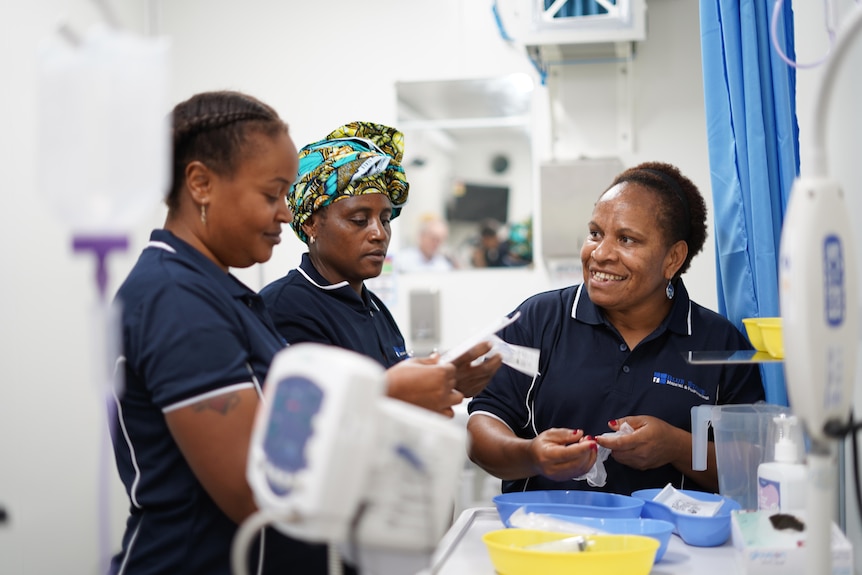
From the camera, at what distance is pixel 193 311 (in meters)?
1.16

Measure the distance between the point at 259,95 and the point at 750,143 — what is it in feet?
8.66

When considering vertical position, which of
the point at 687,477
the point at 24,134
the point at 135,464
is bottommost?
the point at 687,477

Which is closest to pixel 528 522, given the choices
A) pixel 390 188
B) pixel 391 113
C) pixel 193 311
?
pixel 193 311

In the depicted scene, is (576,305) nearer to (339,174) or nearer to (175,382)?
(339,174)

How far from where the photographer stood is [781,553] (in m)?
1.27

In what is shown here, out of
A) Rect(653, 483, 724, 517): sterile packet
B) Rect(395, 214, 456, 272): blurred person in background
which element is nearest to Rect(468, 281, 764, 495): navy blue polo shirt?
Rect(653, 483, 724, 517): sterile packet

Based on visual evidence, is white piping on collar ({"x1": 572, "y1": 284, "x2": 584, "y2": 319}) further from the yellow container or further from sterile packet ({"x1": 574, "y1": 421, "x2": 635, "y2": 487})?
the yellow container

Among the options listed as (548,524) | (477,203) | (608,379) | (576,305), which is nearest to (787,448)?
(548,524)

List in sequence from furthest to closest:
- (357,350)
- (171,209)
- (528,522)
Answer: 1. (357,350)
2. (528,522)
3. (171,209)

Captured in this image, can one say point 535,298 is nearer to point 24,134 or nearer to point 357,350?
point 357,350

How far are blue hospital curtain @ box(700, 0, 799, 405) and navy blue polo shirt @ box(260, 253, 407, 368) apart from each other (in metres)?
0.87

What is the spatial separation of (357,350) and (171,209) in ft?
2.22

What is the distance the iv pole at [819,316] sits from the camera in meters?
0.94

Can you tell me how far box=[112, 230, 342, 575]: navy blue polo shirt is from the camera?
112 centimetres
